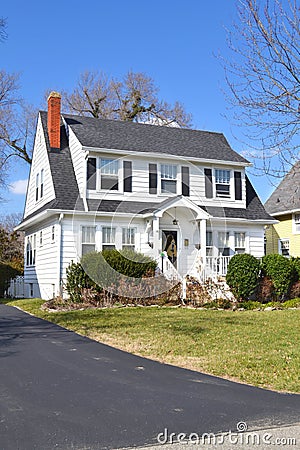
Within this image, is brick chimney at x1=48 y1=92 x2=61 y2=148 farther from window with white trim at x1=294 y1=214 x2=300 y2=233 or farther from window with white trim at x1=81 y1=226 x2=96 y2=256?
window with white trim at x1=294 y1=214 x2=300 y2=233

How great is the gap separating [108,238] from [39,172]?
5.76 m

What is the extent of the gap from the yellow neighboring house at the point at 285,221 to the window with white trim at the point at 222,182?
19.4 feet

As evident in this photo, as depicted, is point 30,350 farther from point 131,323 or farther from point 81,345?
point 131,323

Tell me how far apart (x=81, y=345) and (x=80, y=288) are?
25.2 feet

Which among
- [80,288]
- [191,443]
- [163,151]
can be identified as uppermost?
[163,151]

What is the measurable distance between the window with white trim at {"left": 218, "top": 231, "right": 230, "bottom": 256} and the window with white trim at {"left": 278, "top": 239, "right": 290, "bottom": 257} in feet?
27.6

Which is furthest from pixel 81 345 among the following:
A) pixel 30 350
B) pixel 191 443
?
pixel 191 443

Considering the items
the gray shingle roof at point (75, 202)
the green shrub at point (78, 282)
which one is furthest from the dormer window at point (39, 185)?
the green shrub at point (78, 282)

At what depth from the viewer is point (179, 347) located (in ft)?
33.6

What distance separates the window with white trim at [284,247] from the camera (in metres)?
29.9

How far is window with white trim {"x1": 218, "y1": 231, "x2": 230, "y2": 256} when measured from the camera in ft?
73.6

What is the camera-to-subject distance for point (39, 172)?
80.0ft

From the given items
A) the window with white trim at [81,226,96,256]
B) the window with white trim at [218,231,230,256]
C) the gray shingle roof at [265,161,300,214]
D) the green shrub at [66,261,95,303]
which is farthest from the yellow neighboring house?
the green shrub at [66,261,95,303]

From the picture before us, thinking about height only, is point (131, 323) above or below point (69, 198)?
below
